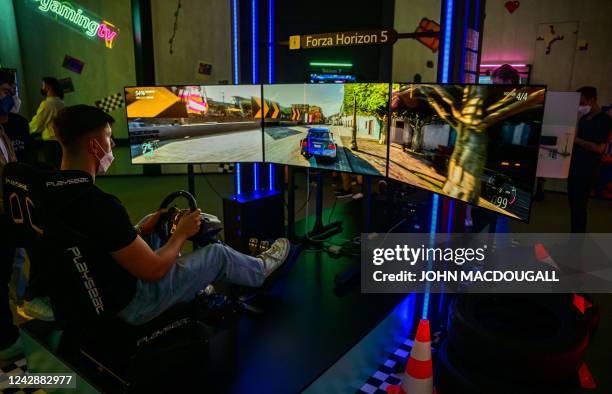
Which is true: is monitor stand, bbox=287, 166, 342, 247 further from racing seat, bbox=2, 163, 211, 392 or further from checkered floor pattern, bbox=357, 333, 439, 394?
racing seat, bbox=2, 163, 211, 392

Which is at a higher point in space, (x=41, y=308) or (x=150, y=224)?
(x=150, y=224)

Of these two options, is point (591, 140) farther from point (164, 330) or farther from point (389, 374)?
point (164, 330)

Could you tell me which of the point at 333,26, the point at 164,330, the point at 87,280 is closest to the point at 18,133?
the point at 87,280

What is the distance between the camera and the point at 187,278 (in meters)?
1.85

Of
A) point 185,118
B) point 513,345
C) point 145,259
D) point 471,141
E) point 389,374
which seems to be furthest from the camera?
point 185,118

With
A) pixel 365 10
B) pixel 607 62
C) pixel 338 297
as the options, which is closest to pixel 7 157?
pixel 338 297

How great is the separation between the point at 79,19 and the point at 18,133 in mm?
4245

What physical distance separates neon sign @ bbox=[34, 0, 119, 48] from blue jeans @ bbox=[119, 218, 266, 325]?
18.9 feet

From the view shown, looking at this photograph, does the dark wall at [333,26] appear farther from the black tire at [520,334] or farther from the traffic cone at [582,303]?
the black tire at [520,334]

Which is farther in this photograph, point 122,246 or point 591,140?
point 591,140

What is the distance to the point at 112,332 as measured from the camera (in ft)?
5.64

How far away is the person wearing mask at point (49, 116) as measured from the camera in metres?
4.89

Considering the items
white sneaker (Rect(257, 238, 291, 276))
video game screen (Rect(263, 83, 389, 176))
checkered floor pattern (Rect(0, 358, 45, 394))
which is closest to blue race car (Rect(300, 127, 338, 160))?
video game screen (Rect(263, 83, 389, 176))

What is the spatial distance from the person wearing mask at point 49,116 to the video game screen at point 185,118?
216 cm
